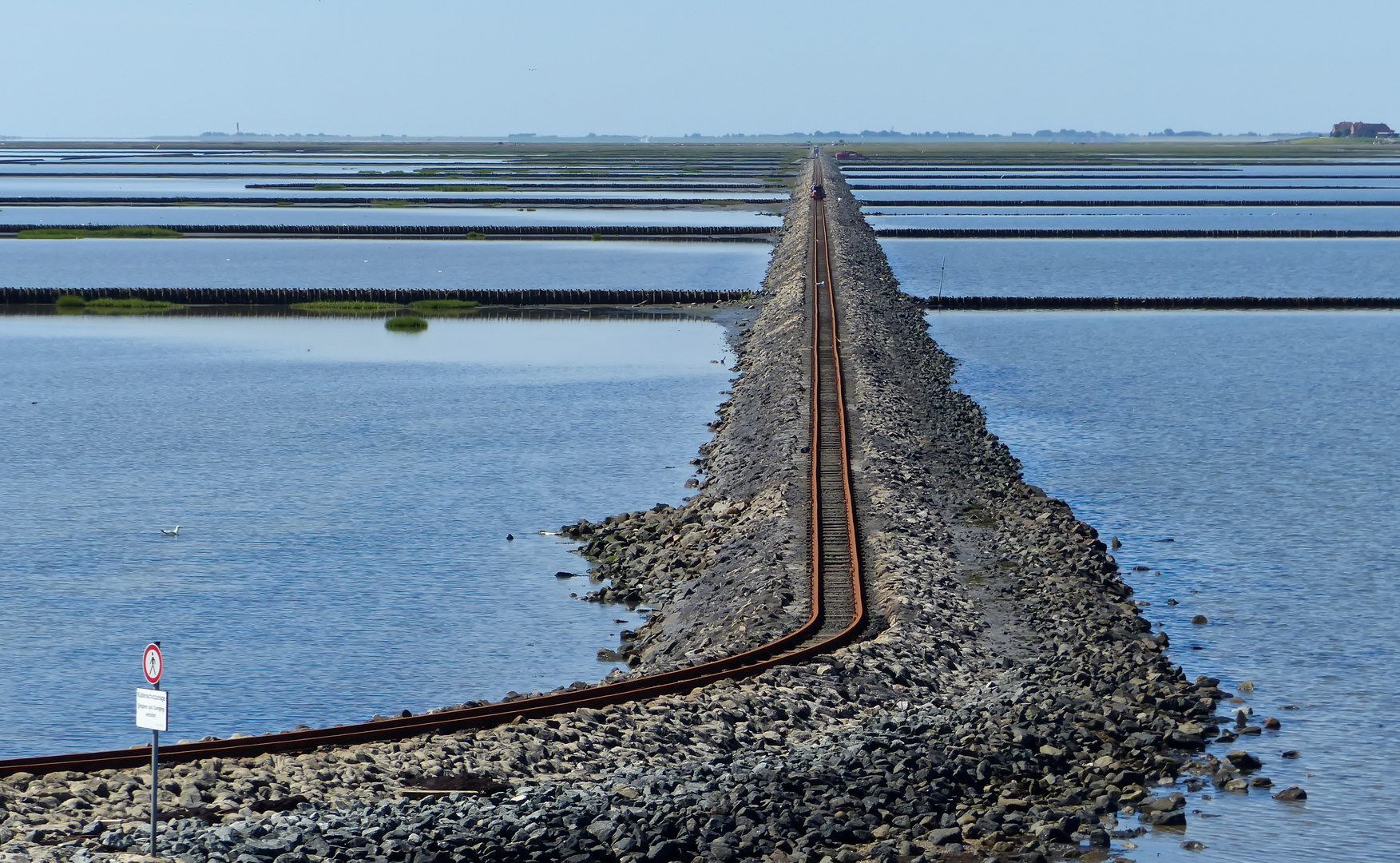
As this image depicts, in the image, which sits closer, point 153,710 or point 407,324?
point 153,710

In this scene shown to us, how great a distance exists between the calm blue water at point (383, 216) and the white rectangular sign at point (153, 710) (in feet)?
283

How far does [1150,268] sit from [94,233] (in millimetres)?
60228

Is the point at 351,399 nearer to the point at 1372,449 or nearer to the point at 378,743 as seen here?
the point at 1372,449

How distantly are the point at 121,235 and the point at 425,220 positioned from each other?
22.2 metres

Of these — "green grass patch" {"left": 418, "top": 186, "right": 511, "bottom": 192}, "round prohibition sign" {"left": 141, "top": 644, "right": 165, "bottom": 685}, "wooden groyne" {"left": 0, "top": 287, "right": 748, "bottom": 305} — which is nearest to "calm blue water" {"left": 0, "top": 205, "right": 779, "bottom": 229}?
"green grass patch" {"left": 418, "top": 186, "right": 511, "bottom": 192}

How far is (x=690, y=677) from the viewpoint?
1616 centimetres

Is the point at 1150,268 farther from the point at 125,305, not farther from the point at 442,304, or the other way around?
the point at 125,305

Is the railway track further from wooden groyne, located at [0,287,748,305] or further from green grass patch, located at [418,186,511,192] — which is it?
green grass patch, located at [418,186,511,192]

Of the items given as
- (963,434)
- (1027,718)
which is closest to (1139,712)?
(1027,718)

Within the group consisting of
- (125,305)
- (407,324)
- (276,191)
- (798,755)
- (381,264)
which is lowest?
(125,305)

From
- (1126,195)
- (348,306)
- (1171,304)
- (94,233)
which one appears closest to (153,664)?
(348,306)

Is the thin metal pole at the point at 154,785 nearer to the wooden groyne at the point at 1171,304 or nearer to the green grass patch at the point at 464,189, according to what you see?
the wooden groyne at the point at 1171,304

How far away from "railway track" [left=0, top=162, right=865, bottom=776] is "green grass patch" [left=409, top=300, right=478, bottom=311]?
115 feet

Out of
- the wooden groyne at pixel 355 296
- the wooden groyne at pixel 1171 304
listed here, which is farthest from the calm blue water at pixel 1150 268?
the wooden groyne at pixel 355 296
